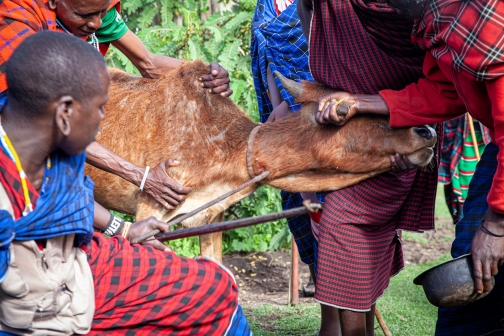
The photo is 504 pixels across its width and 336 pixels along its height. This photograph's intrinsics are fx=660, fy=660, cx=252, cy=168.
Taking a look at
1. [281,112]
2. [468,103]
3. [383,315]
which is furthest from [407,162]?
[383,315]

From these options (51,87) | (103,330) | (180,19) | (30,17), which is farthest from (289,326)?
(180,19)

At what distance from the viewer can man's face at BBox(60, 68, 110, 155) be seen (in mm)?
2535

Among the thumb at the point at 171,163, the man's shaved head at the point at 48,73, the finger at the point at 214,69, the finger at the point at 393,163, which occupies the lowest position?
the thumb at the point at 171,163

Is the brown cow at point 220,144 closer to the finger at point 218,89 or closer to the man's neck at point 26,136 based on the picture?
the finger at point 218,89

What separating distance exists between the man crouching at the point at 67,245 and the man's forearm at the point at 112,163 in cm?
112

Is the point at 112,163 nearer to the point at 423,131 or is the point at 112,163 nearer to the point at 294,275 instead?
the point at 423,131

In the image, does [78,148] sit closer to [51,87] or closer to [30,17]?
[51,87]

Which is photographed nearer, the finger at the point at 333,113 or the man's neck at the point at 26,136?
the man's neck at the point at 26,136

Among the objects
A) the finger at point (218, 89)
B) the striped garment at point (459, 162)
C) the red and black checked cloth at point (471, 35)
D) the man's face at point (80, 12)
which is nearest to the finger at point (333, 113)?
the red and black checked cloth at point (471, 35)

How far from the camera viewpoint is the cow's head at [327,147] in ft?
12.5

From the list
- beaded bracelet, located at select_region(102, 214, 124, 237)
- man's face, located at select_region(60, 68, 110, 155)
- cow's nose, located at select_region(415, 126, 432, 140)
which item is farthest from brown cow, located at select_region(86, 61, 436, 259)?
man's face, located at select_region(60, 68, 110, 155)

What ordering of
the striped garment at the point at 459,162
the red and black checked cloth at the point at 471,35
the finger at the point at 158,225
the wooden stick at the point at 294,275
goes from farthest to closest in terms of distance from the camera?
the striped garment at the point at 459,162 → the wooden stick at the point at 294,275 → the finger at the point at 158,225 → the red and black checked cloth at the point at 471,35

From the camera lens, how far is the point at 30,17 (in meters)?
3.65

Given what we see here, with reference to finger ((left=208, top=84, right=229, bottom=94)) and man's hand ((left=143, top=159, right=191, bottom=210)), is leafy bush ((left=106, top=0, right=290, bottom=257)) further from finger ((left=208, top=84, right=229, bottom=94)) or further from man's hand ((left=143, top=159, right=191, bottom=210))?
man's hand ((left=143, top=159, right=191, bottom=210))
